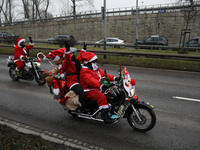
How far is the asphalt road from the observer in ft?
12.7

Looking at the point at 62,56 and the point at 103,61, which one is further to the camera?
the point at 103,61

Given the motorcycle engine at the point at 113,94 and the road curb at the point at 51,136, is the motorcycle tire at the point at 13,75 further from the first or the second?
the motorcycle engine at the point at 113,94

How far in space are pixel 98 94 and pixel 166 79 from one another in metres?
5.71

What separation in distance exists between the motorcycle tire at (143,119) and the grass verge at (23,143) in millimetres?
1616

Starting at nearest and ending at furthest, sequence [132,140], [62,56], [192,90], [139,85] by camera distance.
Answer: [132,140] < [62,56] < [192,90] < [139,85]

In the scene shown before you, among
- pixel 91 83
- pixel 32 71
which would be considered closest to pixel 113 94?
pixel 91 83

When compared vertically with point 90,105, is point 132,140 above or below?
below

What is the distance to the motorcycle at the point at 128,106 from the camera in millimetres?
3957

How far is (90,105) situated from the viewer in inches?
173

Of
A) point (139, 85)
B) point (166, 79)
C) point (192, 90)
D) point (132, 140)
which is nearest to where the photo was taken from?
point (132, 140)

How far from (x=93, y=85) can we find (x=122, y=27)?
29743 millimetres

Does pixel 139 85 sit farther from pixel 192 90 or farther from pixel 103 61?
pixel 103 61

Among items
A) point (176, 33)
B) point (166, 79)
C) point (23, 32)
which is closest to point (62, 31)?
point (23, 32)

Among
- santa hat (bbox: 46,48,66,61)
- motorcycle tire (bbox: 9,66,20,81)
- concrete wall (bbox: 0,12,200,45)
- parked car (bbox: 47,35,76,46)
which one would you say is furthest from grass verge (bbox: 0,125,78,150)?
concrete wall (bbox: 0,12,200,45)
